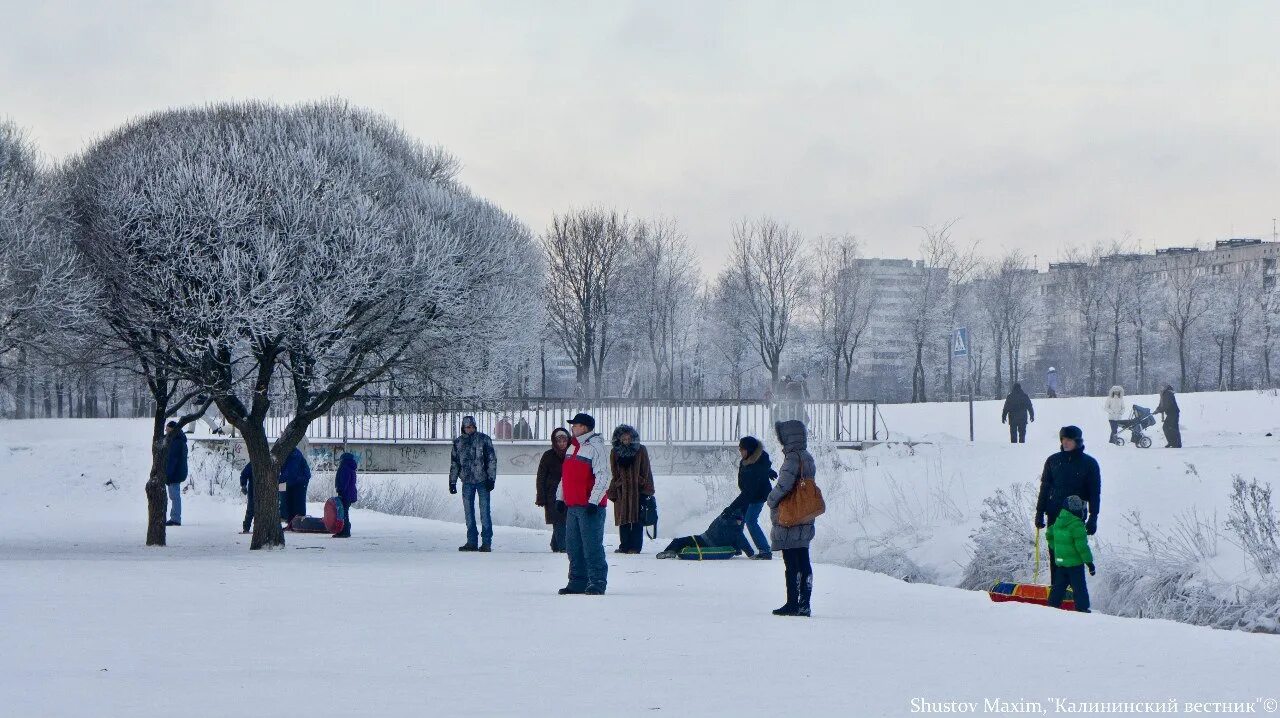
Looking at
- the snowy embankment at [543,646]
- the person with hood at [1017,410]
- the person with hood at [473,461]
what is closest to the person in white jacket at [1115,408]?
the person with hood at [1017,410]

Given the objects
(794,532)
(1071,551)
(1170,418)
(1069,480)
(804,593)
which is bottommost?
(804,593)


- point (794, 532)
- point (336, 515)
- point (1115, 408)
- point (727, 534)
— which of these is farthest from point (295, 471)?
point (1115, 408)

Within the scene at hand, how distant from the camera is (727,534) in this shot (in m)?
18.2

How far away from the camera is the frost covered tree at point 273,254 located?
733 inches

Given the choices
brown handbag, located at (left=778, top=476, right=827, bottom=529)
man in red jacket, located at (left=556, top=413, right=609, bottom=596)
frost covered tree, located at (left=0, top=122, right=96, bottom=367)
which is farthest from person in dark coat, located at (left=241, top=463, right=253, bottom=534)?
brown handbag, located at (left=778, top=476, right=827, bottom=529)

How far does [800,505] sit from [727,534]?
702cm

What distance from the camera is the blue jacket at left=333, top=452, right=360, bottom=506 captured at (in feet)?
75.3

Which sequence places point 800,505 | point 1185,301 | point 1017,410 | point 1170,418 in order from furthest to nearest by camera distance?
point 1185,301 → point 1017,410 → point 1170,418 → point 800,505

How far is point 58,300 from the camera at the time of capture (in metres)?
18.1

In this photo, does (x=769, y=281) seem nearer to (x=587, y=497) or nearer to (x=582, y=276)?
(x=582, y=276)

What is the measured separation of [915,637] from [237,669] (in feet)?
15.7

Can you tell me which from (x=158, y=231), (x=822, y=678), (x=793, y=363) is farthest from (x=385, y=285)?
(x=793, y=363)

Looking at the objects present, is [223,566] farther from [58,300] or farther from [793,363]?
[793,363]

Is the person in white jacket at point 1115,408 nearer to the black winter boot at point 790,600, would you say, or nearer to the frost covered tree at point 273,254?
the frost covered tree at point 273,254
